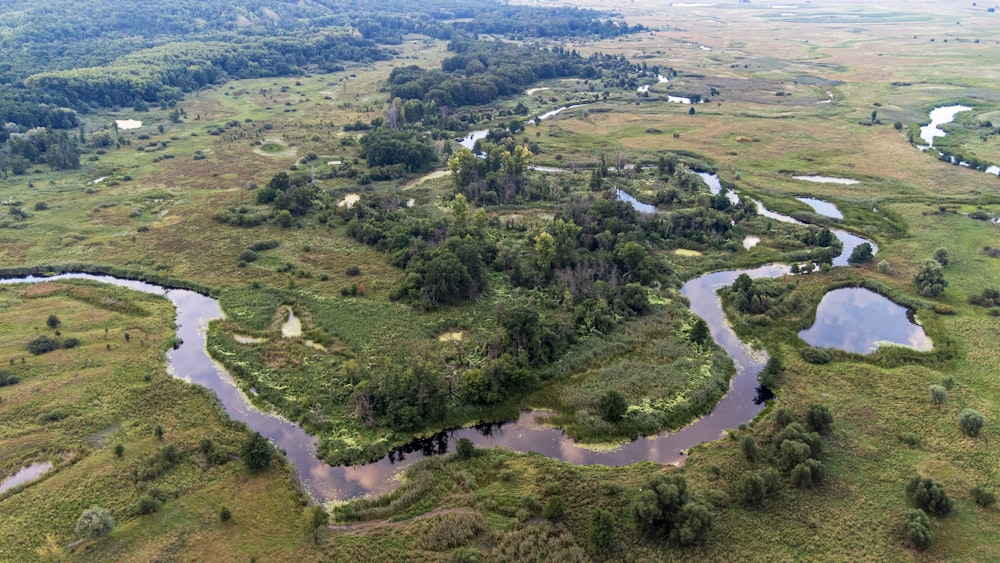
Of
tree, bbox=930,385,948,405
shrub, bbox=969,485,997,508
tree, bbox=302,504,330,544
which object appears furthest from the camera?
tree, bbox=930,385,948,405

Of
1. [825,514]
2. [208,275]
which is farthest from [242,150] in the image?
[825,514]

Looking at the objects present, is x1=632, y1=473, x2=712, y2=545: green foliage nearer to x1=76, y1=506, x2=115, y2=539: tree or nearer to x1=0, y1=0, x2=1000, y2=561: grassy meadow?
x1=0, y1=0, x2=1000, y2=561: grassy meadow

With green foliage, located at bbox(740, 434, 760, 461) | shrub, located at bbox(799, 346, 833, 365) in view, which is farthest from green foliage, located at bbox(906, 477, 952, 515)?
shrub, located at bbox(799, 346, 833, 365)

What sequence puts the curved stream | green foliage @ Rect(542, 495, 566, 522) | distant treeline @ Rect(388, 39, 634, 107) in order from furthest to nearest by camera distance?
1. distant treeline @ Rect(388, 39, 634, 107)
2. the curved stream
3. green foliage @ Rect(542, 495, 566, 522)

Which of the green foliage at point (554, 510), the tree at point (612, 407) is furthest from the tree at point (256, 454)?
the tree at point (612, 407)

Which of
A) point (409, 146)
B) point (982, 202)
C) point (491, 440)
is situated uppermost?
point (409, 146)

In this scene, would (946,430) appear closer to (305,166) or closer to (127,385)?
(127,385)
